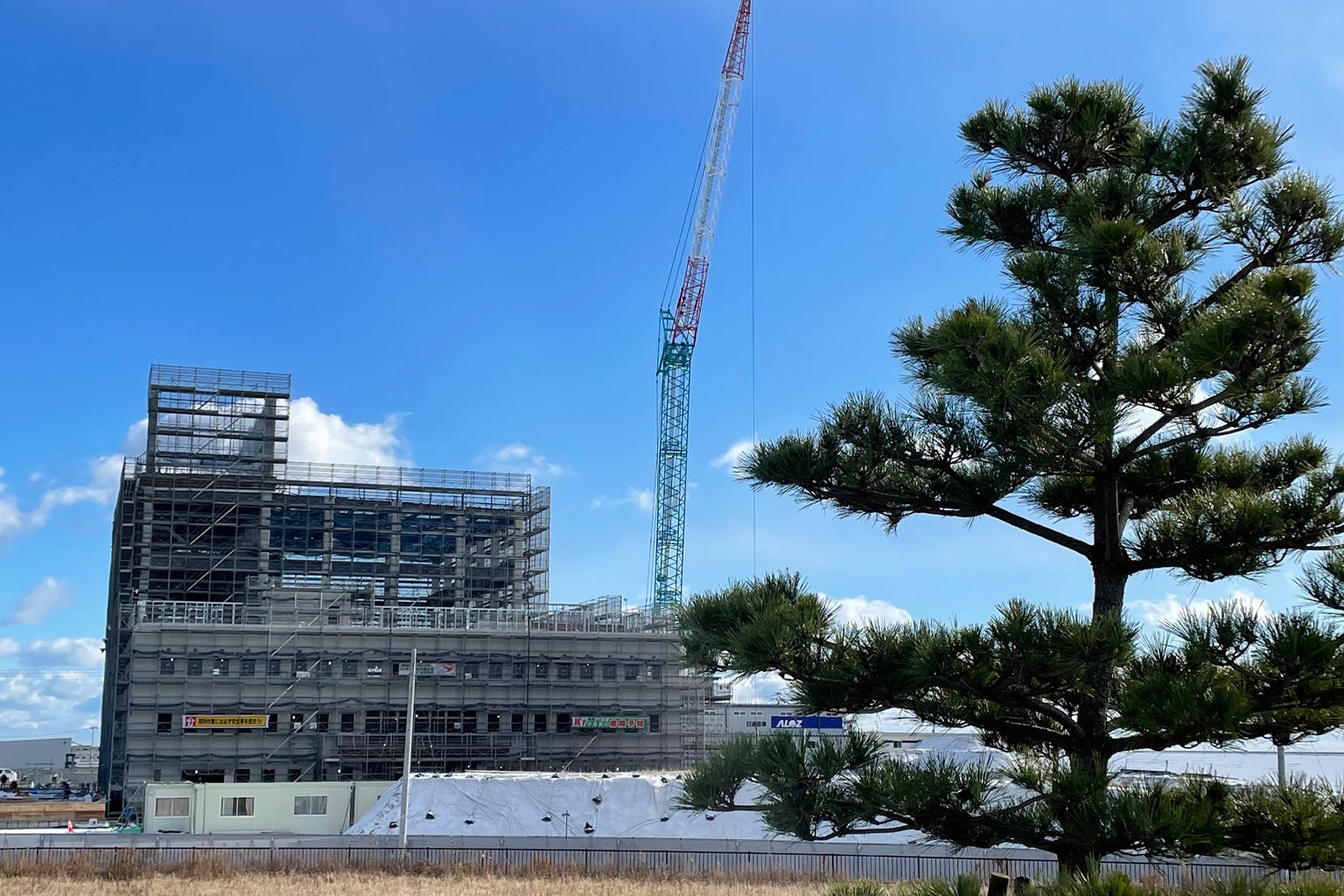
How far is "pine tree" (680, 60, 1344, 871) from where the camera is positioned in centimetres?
907

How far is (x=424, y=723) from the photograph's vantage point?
60375 millimetres

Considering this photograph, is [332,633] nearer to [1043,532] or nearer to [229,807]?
[229,807]

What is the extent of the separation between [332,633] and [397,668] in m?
3.46

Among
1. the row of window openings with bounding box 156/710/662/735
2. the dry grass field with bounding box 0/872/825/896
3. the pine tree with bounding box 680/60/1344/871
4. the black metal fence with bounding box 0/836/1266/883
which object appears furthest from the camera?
the row of window openings with bounding box 156/710/662/735

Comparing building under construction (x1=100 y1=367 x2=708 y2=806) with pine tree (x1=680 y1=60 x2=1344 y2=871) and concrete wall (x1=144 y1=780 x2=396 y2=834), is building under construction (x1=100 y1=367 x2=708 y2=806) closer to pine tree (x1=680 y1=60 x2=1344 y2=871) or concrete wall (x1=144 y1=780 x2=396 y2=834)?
concrete wall (x1=144 y1=780 x2=396 y2=834)

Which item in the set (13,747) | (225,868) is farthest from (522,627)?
(13,747)

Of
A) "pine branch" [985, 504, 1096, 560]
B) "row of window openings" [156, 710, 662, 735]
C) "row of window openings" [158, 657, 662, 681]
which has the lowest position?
"row of window openings" [156, 710, 662, 735]

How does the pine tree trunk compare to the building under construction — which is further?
the building under construction

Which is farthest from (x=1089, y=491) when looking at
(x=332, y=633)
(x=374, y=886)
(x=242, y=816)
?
(x=332, y=633)

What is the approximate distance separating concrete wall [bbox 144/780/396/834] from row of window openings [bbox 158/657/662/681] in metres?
8.74

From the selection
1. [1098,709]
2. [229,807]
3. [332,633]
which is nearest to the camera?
[1098,709]

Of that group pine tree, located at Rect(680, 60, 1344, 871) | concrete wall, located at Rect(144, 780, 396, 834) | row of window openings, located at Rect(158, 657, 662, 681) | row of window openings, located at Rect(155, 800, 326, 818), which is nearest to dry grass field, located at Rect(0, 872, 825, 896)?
pine tree, located at Rect(680, 60, 1344, 871)

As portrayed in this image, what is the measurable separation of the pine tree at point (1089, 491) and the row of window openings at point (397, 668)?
51800mm

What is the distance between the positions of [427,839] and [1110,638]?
26.7 metres
